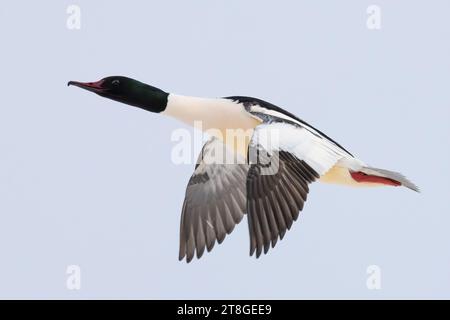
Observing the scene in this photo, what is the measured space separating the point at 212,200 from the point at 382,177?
1.83 meters

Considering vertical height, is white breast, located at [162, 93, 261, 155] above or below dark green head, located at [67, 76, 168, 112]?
below

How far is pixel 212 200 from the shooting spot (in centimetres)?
1117

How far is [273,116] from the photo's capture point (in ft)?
33.1

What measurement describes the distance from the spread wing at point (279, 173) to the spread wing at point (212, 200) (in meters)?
1.48

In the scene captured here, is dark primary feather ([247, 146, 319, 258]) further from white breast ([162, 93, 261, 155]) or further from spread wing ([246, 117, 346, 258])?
white breast ([162, 93, 261, 155])

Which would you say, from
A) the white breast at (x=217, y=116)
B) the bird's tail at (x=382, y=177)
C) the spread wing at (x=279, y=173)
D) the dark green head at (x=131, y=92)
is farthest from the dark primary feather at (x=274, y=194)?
the dark green head at (x=131, y=92)

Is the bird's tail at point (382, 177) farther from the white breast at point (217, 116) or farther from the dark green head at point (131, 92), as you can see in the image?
the dark green head at point (131, 92)

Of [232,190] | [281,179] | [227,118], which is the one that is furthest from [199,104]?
[281,179]

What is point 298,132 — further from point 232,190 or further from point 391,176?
point 232,190

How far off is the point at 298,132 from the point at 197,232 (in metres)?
1.74

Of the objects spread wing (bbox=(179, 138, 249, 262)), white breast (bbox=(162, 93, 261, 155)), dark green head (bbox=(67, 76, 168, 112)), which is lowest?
spread wing (bbox=(179, 138, 249, 262))

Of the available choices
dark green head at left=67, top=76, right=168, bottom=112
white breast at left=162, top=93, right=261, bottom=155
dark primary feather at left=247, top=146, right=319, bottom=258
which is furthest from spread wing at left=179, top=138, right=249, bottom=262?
dark primary feather at left=247, top=146, right=319, bottom=258

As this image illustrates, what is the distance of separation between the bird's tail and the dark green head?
74.8 inches

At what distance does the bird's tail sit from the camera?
33.0 ft
